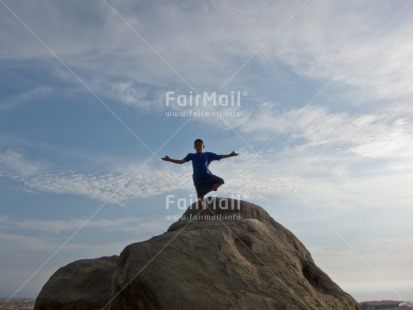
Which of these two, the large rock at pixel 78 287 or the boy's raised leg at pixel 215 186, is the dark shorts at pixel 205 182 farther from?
the large rock at pixel 78 287

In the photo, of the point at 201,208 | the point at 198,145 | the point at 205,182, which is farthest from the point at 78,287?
the point at 198,145

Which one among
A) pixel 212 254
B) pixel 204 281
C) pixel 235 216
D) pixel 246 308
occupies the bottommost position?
pixel 246 308

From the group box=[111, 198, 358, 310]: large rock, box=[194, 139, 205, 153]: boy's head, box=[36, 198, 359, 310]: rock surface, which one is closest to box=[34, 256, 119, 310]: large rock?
box=[36, 198, 359, 310]: rock surface

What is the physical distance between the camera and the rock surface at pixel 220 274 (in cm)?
659

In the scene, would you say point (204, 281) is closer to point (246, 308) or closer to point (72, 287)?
point (246, 308)

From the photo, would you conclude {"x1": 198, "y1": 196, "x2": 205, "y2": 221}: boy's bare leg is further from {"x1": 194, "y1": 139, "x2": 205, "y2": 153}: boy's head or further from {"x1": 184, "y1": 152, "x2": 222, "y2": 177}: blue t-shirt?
{"x1": 194, "y1": 139, "x2": 205, "y2": 153}: boy's head

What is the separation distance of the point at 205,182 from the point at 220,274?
4.03 metres

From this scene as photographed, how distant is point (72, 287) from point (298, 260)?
5518 millimetres

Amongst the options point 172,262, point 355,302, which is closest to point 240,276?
point 172,262

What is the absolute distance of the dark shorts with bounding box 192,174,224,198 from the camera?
425 inches

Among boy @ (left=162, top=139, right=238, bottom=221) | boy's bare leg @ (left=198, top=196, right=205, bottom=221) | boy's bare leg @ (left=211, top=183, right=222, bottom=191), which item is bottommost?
boy's bare leg @ (left=198, top=196, right=205, bottom=221)

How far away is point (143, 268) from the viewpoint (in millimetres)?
7035

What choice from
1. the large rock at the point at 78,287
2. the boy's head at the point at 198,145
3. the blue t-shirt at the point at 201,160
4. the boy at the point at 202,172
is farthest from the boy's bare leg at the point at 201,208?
the large rock at the point at 78,287

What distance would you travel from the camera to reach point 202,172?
1090cm
